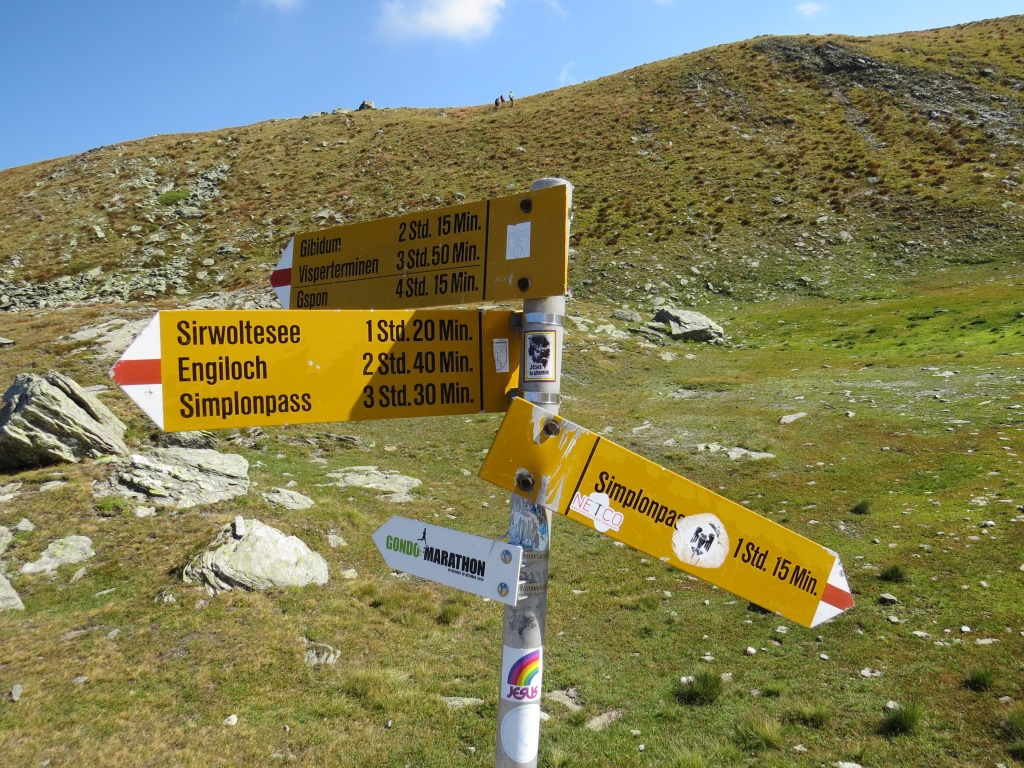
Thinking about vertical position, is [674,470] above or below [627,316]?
below

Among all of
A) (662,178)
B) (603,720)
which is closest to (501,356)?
(603,720)

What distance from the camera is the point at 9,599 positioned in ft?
27.2

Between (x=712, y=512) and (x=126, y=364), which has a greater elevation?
(x=126, y=364)

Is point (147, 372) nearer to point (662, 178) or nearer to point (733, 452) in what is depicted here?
point (733, 452)

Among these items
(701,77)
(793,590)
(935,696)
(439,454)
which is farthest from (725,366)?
(701,77)

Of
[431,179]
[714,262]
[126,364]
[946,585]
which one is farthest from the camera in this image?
[431,179]

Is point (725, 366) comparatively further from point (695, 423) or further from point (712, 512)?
point (712, 512)

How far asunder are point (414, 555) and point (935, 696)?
6.46m

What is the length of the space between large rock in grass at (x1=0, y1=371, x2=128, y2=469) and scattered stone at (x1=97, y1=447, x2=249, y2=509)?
1.30 metres

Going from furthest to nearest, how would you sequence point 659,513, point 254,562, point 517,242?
point 254,562, point 517,242, point 659,513

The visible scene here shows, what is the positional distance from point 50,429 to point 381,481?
22.7 ft

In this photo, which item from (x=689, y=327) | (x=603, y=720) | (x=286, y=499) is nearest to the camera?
(x=603, y=720)

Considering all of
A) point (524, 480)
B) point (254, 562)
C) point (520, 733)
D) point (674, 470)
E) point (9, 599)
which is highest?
point (524, 480)

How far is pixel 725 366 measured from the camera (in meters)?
26.0
